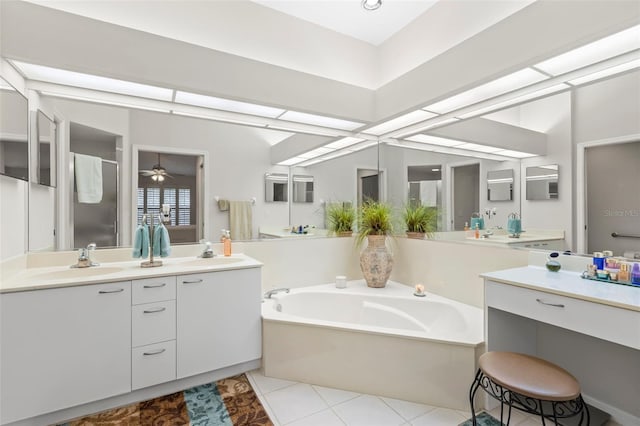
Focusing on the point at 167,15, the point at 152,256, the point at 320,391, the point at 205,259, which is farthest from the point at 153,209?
the point at 320,391

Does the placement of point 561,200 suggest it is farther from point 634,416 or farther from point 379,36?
point 379,36

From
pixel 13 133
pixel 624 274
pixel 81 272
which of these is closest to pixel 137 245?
pixel 81 272

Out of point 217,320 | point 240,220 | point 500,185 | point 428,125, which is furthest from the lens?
point 428,125

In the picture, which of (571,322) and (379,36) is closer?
(571,322)

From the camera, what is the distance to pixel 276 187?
2961 mm

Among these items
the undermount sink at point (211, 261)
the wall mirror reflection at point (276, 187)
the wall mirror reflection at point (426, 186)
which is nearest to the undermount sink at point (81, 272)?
the undermount sink at point (211, 261)

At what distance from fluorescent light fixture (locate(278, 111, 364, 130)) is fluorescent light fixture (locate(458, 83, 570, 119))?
3.47 ft

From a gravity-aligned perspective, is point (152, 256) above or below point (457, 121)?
below

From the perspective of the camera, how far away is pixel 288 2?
266 centimetres

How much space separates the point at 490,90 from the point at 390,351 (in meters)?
2.08

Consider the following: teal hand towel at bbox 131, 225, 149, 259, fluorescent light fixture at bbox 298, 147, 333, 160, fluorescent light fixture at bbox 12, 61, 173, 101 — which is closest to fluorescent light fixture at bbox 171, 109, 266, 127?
fluorescent light fixture at bbox 12, 61, 173, 101

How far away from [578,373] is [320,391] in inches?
67.3

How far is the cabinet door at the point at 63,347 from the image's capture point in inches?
62.4

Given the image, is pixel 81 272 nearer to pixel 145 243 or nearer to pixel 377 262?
pixel 145 243
